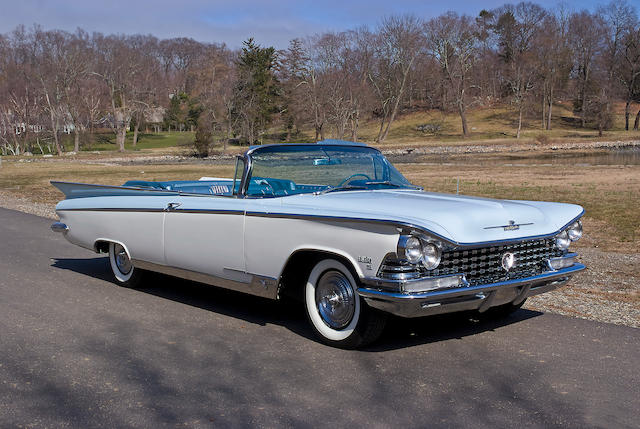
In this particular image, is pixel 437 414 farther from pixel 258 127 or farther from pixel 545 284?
pixel 258 127

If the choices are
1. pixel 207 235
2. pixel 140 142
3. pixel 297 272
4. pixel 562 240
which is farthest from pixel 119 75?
pixel 562 240

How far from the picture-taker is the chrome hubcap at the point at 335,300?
5.08 meters

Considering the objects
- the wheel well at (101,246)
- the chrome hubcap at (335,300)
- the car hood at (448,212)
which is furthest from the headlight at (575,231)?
the wheel well at (101,246)

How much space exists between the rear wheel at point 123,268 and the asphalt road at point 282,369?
1.28 ft

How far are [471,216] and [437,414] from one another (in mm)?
1518

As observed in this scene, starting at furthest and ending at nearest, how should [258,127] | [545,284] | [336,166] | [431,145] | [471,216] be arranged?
1. [258,127]
2. [431,145]
3. [336,166]
4. [545,284]
5. [471,216]

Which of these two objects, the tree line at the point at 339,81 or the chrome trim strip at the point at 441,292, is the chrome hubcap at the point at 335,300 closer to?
the chrome trim strip at the point at 441,292

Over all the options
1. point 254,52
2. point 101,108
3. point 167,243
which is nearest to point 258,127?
point 254,52

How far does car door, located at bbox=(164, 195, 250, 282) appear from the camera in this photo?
5.73 m

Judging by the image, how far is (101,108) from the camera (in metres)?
83.5

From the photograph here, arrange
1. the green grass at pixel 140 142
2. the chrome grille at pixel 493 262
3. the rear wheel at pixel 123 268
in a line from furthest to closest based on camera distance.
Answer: the green grass at pixel 140 142, the rear wheel at pixel 123 268, the chrome grille at pixel 493 262

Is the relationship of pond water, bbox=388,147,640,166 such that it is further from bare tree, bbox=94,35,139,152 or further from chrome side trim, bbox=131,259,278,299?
bare tree, bbox=94,35,139,152

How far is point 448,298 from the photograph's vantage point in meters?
4.68

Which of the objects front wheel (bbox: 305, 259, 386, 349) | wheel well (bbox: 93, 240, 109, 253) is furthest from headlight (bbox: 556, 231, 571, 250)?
wheel well (bbox: 93, 240, 109, 253)
